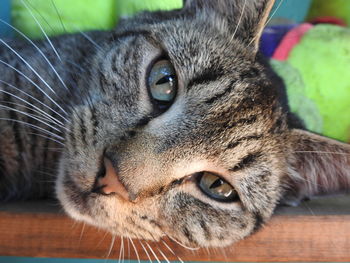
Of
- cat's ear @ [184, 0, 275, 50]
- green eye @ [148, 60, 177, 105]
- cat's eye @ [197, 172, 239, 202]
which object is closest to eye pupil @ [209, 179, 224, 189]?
cat's eye @ [197, 172, 239, 202]

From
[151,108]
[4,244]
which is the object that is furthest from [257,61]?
[4,244]

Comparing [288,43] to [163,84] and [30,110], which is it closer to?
[163,84]

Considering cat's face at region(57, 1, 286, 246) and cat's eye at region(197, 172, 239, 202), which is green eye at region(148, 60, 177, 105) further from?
cat's eye at region(197, 172, 239, 202)

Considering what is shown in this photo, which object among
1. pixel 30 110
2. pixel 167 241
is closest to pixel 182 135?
pixel 167 241

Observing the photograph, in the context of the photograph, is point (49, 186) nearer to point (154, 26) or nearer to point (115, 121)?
point (115, 121)

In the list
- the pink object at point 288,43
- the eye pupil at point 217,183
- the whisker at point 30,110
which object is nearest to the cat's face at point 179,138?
the eye pupil at point 217,183
